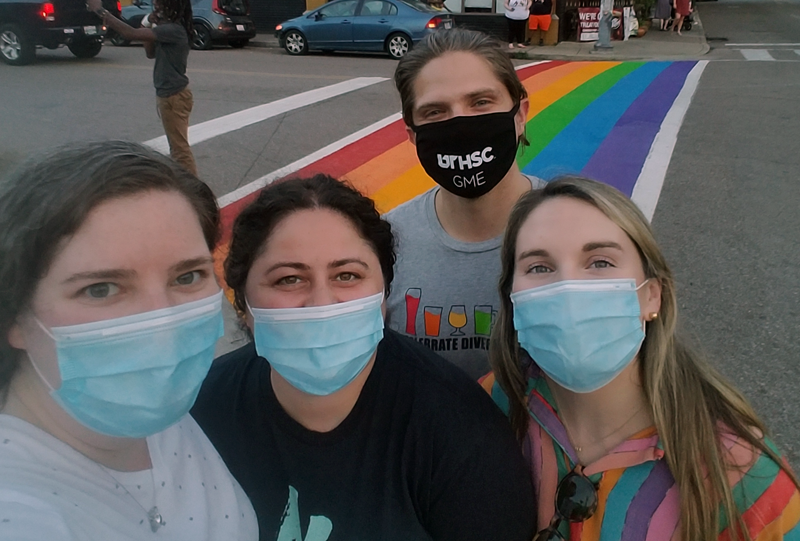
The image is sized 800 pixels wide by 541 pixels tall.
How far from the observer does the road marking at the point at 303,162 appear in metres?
6.25

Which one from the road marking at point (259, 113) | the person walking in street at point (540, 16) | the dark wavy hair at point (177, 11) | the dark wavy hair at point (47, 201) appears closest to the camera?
the dark wavy hair at point (47, 201)

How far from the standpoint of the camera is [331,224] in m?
1.84

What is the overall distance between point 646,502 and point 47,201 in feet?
5.42

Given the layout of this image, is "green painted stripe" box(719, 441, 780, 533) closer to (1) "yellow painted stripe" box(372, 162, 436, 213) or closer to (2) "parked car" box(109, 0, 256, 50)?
(1) "yellow painted stripe" box(372, 162, 436, 213)

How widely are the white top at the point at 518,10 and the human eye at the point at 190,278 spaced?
17218 mm

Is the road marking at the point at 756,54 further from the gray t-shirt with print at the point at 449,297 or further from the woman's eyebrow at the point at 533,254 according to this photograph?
the woman's eyebrow at the point at 533,254

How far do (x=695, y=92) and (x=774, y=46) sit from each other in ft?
31.0

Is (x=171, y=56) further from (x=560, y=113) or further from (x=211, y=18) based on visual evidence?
(x=211, y=18)

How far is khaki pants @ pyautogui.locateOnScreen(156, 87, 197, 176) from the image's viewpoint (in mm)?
6551

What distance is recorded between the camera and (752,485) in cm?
159

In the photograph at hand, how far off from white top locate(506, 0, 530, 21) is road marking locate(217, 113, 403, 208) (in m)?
9.13

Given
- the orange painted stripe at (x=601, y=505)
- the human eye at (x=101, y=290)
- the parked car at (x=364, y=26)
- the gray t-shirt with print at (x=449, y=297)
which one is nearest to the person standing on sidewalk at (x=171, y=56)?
the gray t-shirt with print at (x=449, y=297)

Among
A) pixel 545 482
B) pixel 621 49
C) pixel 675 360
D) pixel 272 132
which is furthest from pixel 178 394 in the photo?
pixel 621 49

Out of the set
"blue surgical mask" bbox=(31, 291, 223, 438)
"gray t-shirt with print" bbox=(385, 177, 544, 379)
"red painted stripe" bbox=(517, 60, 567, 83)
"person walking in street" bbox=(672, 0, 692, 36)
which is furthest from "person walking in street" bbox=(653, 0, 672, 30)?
"blue surgical mask" bbox=(31, 291, 223, 438)
